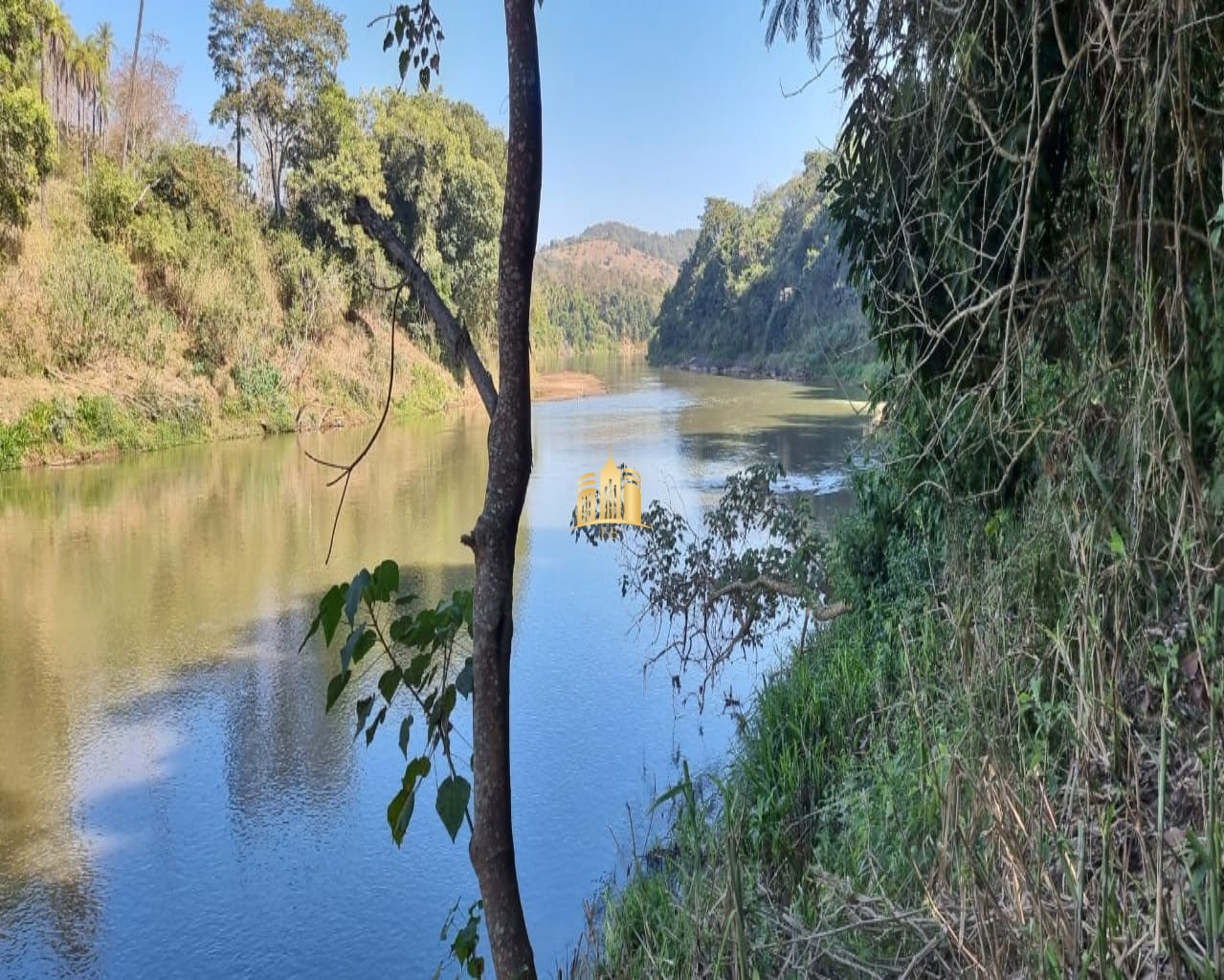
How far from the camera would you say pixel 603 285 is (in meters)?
77.2

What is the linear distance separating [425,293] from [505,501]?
316 millimetres

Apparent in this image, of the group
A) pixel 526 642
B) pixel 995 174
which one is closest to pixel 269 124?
pixel 526 642

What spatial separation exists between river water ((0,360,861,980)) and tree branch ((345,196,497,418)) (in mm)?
1992

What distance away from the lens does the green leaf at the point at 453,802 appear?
1.25 meters

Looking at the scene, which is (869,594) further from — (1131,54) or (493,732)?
(493,732)

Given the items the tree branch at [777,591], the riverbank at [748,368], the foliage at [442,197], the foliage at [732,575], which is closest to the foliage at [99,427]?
the foliage at [442,197]

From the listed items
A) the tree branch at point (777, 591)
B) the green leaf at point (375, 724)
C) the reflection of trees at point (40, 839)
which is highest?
the green leaf at point (375, 724)

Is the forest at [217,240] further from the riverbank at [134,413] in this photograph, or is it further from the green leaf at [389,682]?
the green leaf at [389,682]

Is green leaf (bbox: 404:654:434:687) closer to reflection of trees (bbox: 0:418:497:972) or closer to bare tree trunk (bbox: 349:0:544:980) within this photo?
bare tree trunk (bbox: 349:0:544:980)

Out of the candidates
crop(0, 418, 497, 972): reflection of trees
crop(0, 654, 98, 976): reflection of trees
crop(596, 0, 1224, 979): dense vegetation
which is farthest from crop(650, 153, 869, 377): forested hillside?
crop(596, 0, 1224, 979): dense vegetation

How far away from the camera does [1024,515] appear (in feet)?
7.34

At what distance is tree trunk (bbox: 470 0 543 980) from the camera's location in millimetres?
1320

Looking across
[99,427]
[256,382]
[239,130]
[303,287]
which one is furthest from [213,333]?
[239,130]

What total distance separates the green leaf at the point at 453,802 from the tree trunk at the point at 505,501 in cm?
7
